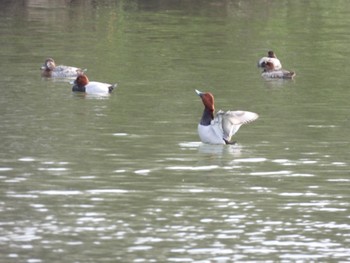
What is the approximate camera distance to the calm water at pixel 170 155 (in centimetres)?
1484

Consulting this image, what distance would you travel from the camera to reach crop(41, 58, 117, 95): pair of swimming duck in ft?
91.9

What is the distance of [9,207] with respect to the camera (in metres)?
16.5

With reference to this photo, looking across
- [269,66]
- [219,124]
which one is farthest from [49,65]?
[219,124]

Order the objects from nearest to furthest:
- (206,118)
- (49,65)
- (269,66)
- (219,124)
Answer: (206,118)
(219,124)
(49,65)
(269,66)

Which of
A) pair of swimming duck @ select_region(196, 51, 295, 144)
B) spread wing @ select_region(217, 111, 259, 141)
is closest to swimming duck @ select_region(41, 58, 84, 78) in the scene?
pair of swimming duck @ select_region(196, 51, 295, 144)

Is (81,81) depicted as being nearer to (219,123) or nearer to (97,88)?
(97,88)

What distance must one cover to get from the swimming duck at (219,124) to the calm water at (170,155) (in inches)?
8.9

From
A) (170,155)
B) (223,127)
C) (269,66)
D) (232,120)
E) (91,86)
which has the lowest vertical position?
(170,155)

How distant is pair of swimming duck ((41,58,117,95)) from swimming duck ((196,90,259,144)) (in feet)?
22.0

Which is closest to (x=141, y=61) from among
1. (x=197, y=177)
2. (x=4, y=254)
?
(x=197, y=177)

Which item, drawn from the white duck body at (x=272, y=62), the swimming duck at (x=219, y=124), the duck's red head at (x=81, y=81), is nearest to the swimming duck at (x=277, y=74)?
the white duck body at (x=272, y=62)

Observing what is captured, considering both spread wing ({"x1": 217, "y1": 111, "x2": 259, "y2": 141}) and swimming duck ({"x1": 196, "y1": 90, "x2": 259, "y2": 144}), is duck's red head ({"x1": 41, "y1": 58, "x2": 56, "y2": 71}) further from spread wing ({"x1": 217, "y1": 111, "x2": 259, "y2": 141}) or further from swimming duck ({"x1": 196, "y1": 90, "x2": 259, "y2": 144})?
spread wing ({"x1": 217, "y1": 111, "x2": 259, "y2": 141})

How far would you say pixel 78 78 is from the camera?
28.2m

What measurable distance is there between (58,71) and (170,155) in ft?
34.9
